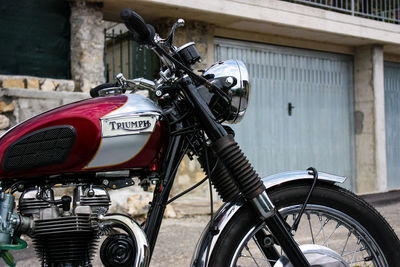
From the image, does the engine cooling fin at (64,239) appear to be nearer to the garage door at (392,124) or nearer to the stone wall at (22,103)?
the stone wall at (22,103)

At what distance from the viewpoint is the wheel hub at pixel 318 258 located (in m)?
2.17

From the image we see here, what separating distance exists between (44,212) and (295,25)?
7.24 meters

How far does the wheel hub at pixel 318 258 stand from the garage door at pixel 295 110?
6382 mm

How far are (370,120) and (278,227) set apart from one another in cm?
861

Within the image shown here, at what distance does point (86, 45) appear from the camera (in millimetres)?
6543

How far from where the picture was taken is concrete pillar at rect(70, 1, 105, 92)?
21.3 ft

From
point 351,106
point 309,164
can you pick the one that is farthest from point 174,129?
point 351,106

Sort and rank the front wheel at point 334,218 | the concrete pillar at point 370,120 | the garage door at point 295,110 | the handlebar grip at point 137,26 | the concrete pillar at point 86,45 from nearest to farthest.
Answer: the handlebar grip at point 137,26, the front wheel at point 334,218, the concrete pillar at point 86,45, the garage door at point 295,110, the concrete pillar at point 370,120

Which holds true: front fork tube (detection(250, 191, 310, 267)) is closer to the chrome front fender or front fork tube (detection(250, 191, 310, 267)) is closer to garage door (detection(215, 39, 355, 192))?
the chrome front fender

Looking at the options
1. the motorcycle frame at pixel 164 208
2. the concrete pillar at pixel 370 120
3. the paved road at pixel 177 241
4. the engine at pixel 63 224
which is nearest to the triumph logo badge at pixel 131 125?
the motorcycle frame at pixel 164 208

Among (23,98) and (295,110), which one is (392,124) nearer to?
(295,110)

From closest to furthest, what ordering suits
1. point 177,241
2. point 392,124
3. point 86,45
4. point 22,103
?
1. point 177,241
2. point 22,103
3. point 86,45
4. point 392,124

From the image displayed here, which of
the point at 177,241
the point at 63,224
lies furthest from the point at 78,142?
the point at 177,241

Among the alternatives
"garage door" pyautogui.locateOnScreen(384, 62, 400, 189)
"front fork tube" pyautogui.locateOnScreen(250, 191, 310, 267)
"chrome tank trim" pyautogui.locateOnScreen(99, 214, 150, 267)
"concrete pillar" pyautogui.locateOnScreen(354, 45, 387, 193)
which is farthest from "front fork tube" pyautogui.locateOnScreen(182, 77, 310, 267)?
"garage door" pyautogui.locateOnScreen(384, 62, 400, 189)
